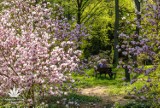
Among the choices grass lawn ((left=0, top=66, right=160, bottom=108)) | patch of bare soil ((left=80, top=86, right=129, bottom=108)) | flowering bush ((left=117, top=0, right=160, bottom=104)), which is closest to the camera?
flowering bush ((left=117, top=0, right=160, bottom=104))

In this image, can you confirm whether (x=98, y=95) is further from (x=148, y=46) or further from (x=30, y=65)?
(x=30, y=65)

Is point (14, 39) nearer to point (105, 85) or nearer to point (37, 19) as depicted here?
point (37, 19)

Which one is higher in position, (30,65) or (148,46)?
(148,46)

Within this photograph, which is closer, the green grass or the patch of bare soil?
the patch of bare soil

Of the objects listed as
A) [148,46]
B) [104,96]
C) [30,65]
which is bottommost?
[104,96]

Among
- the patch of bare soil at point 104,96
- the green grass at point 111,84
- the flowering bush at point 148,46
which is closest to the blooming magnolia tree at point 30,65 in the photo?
the flowering bush at point 148,46

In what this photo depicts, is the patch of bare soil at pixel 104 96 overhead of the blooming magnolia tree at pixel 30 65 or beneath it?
beneath

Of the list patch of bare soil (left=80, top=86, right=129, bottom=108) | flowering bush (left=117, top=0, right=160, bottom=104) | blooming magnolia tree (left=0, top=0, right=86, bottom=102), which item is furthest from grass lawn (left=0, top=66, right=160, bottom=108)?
blooming magnolia tree (left=0, top=0, right=86, bottom=102)

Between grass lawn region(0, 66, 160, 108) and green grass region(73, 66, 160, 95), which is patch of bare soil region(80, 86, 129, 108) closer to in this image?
grass lawn region(0, 66, 160, 108)

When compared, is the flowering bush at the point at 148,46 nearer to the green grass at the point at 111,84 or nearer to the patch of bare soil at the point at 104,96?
the patch of bare soil at the point at 104,96

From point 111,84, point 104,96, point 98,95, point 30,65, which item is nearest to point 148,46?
point 30,65

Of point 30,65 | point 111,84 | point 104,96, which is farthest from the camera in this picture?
point 111,84

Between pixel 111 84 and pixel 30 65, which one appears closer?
pixel 30 65

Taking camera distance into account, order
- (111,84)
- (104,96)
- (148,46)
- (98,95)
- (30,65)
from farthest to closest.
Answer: (111,84)
(98,95)
(104,96)
(148,46)
(30,65)
